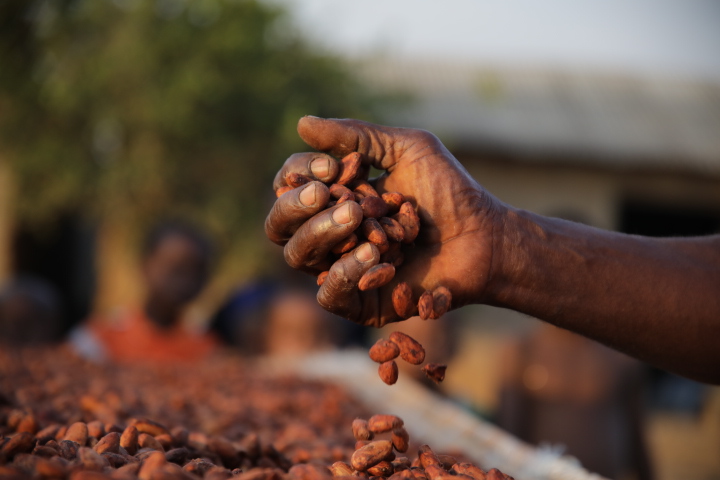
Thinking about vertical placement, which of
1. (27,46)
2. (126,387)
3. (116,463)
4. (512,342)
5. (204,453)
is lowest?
(512,342)

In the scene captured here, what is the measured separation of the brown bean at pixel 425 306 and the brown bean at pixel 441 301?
1 cm

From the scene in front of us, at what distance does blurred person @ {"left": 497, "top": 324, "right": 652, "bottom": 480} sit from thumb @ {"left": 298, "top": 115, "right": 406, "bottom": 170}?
291cm

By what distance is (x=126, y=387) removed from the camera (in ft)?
9.77

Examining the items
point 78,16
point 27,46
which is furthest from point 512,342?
point 78,16

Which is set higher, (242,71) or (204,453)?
(242,71)

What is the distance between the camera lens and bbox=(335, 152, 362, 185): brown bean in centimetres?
168

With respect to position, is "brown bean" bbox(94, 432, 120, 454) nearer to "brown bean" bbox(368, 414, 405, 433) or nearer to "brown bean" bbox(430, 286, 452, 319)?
"brown bean" bbox(368, 414, 405, 433)

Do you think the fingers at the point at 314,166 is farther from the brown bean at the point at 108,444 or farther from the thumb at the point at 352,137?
the brown bean at the point at 108,444

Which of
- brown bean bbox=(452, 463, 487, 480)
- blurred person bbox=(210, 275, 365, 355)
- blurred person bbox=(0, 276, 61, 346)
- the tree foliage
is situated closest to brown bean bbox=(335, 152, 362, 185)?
brown bean bbox=(452, 463, 487, 480)

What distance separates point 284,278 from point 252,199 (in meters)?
1.71

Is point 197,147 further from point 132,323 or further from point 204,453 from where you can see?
point 204,453

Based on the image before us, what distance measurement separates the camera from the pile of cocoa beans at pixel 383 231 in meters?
1.56

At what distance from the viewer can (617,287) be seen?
6.11 feet

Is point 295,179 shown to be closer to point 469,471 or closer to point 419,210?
point 419,210
